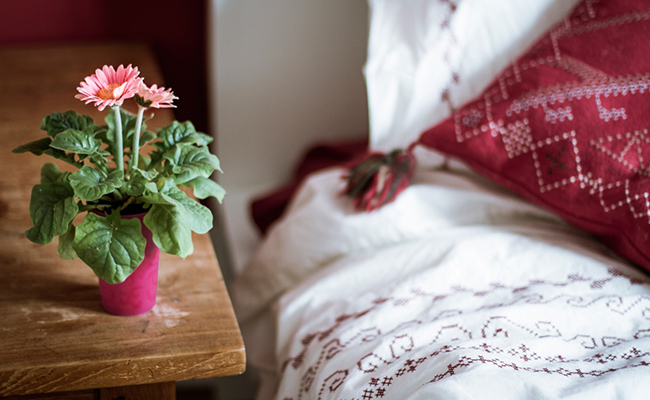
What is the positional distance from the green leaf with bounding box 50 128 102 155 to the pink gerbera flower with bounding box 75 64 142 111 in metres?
0.04

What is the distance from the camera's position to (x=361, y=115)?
1.40 metres

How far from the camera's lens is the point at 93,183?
1.74 ft

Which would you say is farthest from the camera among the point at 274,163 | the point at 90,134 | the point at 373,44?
the point at 274,163

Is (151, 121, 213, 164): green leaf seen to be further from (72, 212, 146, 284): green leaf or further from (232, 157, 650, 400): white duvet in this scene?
(232, 157, 650, 400): white duvet

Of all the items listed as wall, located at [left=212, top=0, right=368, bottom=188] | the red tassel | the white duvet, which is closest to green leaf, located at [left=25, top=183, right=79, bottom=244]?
the white duvet

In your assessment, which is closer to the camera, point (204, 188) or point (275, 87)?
point (204, 188)

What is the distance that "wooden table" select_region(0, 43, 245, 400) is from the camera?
1.78 ft

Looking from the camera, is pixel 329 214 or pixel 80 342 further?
pixel 329 214

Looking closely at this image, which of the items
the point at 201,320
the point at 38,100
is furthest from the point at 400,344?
the point at 38,100

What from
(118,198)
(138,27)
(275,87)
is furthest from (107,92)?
(138,27)

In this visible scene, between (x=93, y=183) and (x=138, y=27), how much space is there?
3.13ft

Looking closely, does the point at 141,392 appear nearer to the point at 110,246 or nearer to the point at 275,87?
the point at 110,246

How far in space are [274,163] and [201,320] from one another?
81 cm

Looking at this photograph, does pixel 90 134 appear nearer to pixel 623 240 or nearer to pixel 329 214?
pixel 329 214
